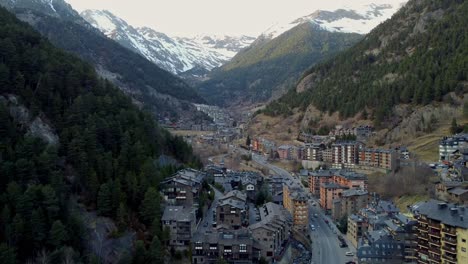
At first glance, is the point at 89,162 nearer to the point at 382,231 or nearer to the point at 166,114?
the point at 382,231

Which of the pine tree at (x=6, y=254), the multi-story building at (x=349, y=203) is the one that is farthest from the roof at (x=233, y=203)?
the pine tree at (x=6, y=254)

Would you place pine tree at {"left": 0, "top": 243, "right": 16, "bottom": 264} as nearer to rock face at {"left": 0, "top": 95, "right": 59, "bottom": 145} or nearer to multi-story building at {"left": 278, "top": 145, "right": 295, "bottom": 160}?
rock face at {"left": 0, "top": 95, "right": 59, "bottom": 145}

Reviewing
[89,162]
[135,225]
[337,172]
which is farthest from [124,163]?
[337,172]

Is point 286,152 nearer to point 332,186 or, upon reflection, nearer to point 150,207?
point 332,186

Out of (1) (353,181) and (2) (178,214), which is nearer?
(2) (178,214)

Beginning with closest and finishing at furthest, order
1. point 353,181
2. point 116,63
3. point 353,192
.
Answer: point 353,192 < point 353,181 < point 116,63

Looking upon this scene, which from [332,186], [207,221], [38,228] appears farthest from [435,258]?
[38,228]

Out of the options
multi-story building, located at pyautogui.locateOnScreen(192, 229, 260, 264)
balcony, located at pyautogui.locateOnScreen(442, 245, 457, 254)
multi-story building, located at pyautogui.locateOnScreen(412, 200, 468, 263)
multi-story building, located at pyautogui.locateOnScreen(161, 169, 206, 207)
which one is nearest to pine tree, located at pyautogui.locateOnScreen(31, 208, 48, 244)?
multi-story building, located at pyautogui.locateOnScreen(192, 229, 260, 264)
